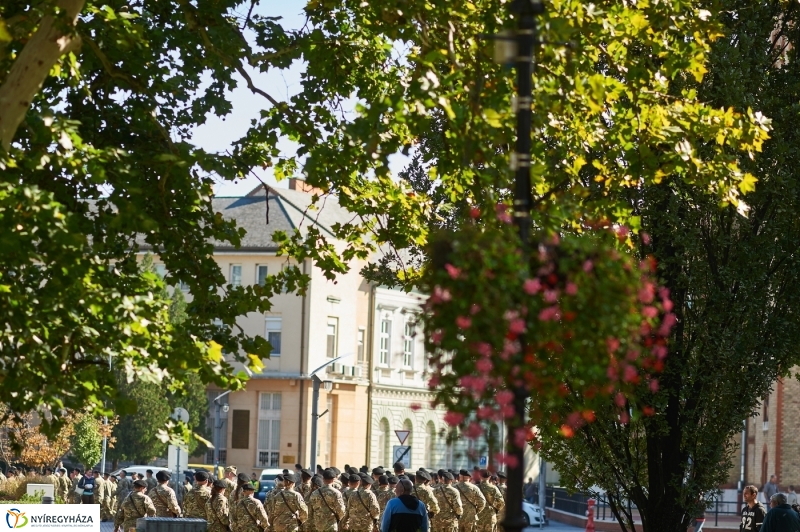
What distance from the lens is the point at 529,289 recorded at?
8.12 metres

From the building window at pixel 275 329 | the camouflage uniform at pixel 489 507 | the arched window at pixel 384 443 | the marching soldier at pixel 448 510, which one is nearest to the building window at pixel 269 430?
the building window at pixel 275 329

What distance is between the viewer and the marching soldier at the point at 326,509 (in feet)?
87.9

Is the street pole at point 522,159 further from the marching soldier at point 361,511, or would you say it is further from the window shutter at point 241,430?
the window shutter at point 241,430

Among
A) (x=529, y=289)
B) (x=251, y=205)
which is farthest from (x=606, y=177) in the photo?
(x=251, y=205)

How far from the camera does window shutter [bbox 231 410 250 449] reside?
7419 centimetres

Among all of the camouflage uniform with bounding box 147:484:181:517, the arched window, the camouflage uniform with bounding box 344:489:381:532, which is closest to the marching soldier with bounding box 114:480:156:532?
the camouflage uniform with bounding box 147:484:181:517

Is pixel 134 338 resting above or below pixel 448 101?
below

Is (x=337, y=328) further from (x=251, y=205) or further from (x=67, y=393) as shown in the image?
(x=67, y=393)

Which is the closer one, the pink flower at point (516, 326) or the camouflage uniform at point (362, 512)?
the pink flower at point (516, 326)

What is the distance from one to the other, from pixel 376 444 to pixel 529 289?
6945 centimetres

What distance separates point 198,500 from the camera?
25438mm

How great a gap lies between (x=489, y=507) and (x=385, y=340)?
48815mm

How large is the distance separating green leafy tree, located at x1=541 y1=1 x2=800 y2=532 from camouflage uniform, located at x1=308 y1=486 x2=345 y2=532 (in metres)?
7.90

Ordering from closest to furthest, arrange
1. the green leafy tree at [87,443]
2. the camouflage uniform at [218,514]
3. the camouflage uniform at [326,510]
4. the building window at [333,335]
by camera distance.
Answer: the camouflage uniform at [218,514]
the camouflage uniform at [326,510]
the green leafy tree at [87,443]
the building window at [333,335]
